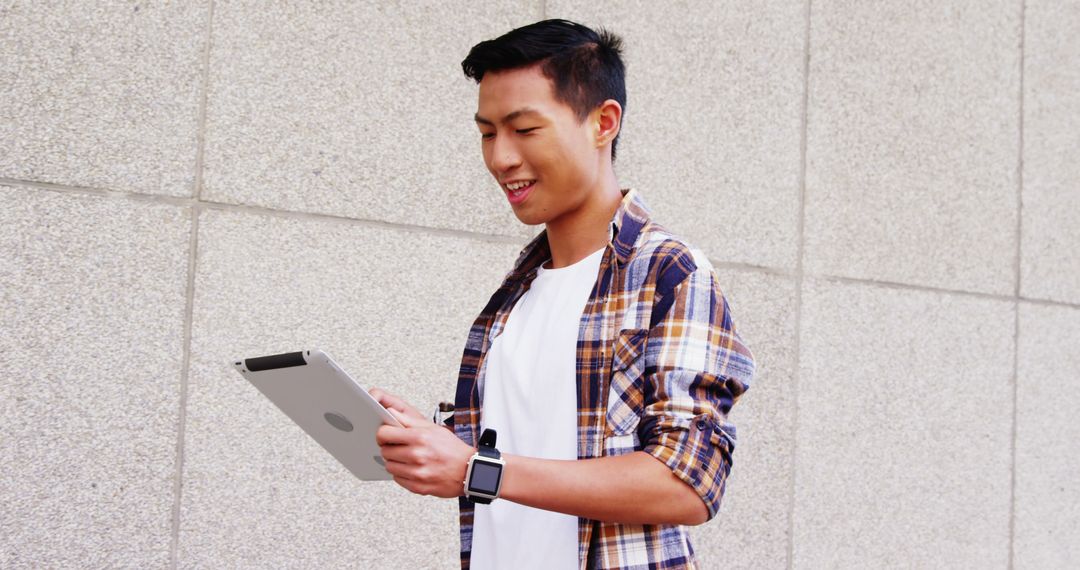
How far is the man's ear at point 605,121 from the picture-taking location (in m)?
2.29

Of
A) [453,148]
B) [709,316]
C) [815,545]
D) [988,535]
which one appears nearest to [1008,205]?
[988,535]

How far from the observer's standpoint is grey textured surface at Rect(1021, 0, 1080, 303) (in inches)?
224

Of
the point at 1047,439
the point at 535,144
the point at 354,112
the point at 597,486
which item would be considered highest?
the point at 354,112

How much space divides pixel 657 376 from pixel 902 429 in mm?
3523

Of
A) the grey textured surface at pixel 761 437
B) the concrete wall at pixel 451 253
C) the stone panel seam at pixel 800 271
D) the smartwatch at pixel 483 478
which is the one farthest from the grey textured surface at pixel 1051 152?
the smartwatch at pixel 483 478

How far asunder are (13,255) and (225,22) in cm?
94

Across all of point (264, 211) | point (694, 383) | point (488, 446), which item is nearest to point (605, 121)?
point (694, 383)

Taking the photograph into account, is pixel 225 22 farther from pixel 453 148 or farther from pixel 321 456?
pixel 321 456

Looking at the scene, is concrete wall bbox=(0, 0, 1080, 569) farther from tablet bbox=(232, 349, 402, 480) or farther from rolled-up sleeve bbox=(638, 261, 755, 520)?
rolled-up sleeve bbox=(638, 261, 755, 520)

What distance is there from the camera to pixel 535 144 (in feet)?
7.20

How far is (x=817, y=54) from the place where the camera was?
16.4ft

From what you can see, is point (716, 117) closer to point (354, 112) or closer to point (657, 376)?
point (354, 112)

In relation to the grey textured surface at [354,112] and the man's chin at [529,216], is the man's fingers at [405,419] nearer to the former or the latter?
the man's chin at [529,216]

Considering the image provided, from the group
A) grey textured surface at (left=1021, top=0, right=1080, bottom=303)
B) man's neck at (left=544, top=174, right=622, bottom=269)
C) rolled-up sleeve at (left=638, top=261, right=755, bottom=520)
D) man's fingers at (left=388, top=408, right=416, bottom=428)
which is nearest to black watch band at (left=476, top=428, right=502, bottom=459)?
man's fingers at (left=388, top=408, right=416, bottom=428)
